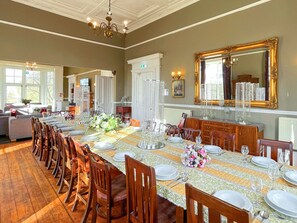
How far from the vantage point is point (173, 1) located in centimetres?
532

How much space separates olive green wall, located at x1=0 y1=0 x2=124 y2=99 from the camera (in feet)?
17.2

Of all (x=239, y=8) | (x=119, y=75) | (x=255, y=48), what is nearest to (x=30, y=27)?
(x=119, y=75)

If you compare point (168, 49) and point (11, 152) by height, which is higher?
point (168, 49)

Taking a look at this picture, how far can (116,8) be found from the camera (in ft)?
19.0

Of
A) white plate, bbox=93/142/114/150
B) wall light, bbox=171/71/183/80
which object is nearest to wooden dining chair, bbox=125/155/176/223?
white plate, bbox=93/142/114/150

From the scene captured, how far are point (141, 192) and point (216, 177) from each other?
0.63 metres

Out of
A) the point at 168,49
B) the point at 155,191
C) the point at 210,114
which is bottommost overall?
the point at 155,191

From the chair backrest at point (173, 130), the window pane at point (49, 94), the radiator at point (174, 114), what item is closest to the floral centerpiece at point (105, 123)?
the chair backrest at point (173, 130)

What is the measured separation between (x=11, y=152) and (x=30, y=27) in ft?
11.9

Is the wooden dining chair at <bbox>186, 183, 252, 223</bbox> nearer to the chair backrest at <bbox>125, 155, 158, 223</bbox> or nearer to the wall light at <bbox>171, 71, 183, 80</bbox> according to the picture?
the chair backrest at <bbox>125, 155, 158, 223</bbox>

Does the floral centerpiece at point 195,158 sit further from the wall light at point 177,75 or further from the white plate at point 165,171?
the wall light at point 177,75

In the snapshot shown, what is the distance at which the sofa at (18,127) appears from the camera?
5.90 metres

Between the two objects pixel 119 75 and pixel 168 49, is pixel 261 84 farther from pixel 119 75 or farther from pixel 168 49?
pixel 119 75

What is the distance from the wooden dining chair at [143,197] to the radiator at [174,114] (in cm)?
386
